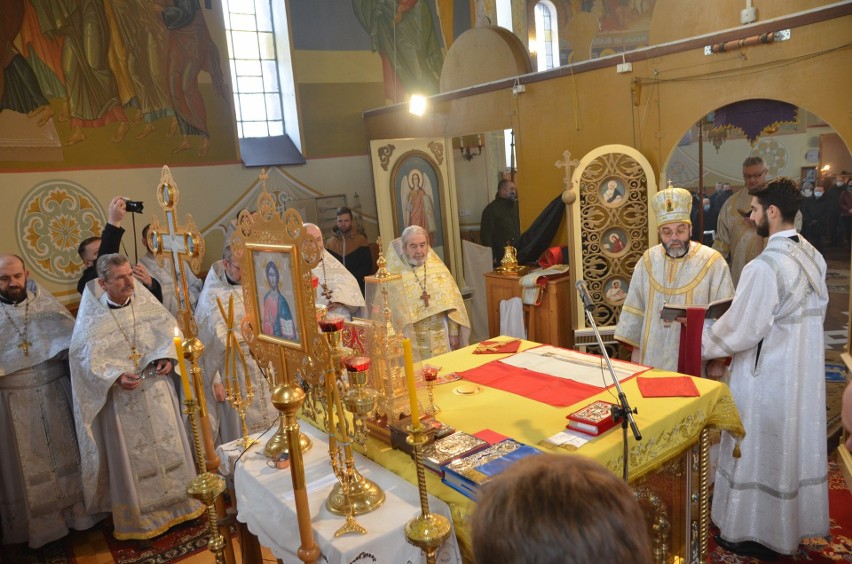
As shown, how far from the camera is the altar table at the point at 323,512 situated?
1981mm

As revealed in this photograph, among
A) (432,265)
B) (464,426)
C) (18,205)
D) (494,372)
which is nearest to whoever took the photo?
(464,426)

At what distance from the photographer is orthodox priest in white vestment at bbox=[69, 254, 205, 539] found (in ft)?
14.2

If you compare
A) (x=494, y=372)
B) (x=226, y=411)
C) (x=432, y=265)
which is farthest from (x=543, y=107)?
(x=226, y=411)

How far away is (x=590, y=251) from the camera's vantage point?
5.63 metres

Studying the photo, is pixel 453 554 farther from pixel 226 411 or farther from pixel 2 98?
pixel 2 98

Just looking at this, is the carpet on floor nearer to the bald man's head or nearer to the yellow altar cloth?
the bald man's head

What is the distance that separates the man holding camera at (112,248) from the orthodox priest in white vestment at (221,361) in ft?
2.16

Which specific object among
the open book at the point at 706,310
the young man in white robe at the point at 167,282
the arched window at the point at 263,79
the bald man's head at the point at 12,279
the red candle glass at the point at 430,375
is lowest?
the open book at the point at 706,310

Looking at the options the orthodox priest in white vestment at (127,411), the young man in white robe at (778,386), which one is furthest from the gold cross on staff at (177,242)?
the young man in white robe at (778,386)

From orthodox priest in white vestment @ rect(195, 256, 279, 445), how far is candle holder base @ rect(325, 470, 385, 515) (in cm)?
258

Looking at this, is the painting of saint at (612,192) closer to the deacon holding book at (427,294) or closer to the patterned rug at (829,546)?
the deacon holding book at (427,294)

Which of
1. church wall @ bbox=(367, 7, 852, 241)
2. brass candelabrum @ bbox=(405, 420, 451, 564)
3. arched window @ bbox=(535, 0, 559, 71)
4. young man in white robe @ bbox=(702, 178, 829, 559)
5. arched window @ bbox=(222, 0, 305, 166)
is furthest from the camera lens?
arched window @ bbox=(535, 0, 559, 71)

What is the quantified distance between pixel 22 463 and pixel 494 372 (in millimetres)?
3641

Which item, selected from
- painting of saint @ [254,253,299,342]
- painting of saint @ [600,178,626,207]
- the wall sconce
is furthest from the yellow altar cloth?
the wall sconce
